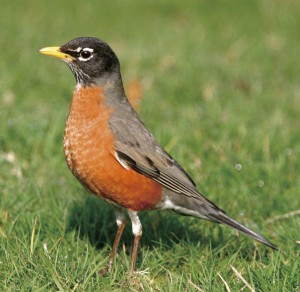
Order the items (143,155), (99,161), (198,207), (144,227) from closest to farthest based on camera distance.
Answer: (99,161), (143,155), (198,207), (144,227)

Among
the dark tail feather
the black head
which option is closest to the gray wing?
the dark tail feather

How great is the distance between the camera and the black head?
463 cm

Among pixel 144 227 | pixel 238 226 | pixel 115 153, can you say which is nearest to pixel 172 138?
pixel 144 227

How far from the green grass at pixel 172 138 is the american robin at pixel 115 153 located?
0.90 feet

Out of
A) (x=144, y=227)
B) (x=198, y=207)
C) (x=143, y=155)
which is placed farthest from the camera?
(x=144, y=227)

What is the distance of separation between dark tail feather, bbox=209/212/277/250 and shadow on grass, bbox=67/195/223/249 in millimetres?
212

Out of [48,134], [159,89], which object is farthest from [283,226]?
[159,89]

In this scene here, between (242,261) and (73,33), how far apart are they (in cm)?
583

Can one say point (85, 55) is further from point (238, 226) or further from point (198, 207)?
point (238, 226)

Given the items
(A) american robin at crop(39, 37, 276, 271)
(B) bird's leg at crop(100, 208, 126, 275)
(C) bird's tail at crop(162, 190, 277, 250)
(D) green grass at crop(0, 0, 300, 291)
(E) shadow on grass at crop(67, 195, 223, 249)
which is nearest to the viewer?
(D) green grass at crop(0, 0, 300, 291)

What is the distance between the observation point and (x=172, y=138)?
6422 millimetres

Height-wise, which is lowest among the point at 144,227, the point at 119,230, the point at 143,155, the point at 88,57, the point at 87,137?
the point at 144,227

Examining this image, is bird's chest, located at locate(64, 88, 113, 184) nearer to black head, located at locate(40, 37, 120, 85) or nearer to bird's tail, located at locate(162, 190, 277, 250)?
black head, located at locate(40, 37, 120, 85)

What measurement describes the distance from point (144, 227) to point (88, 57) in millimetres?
1361
